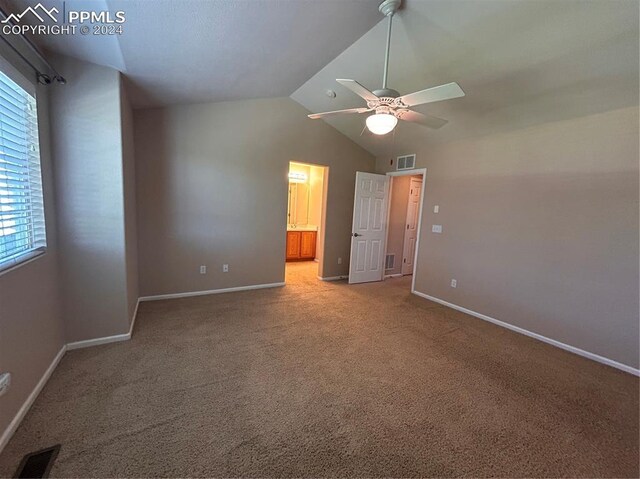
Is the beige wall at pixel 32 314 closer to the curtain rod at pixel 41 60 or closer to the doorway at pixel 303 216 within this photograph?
the curtain rod at pixel 41 60

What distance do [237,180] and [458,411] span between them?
3.69m

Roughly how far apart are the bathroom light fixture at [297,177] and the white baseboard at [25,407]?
5.04 meters

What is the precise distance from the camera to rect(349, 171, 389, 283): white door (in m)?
4.74

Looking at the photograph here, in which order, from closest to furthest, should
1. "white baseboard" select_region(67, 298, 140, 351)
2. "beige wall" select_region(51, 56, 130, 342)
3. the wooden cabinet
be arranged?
"beige wall" select_region(51, 56, 130, 342) → "white baseboard" select_region(67, 298, 140, 351) → the wooden cabinet

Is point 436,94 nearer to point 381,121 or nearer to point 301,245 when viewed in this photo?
point 381,121

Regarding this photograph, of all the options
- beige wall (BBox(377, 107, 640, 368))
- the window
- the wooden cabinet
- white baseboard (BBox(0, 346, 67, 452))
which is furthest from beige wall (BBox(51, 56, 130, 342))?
beige wall (BBox(377, 107, 640, 368))

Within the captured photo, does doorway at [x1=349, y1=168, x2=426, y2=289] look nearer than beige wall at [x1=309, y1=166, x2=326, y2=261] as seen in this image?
Yes

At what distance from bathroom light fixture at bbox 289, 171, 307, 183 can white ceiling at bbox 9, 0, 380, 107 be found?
328 centimetres

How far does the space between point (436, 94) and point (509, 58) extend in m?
1.25

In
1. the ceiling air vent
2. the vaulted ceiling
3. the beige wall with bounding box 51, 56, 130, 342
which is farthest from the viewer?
the ceiling air vent

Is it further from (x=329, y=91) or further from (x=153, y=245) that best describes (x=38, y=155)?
(x=329, y=91)

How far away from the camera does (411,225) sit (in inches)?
226

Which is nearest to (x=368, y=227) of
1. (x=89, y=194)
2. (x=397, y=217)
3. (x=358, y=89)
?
(x=397, y=217)

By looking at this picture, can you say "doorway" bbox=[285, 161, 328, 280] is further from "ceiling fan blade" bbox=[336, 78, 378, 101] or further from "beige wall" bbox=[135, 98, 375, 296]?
"ceiling fan blade" bbox=[336, 78, 378, 101]
